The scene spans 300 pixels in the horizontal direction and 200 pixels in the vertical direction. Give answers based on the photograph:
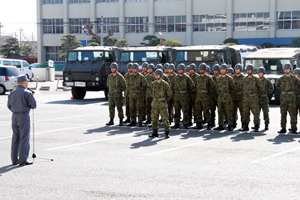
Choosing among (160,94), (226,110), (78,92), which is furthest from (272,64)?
(160,94)

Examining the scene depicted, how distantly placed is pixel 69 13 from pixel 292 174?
64.8 meters

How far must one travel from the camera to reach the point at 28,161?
851 cm

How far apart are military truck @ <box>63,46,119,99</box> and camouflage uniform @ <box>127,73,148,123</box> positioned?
330 inches

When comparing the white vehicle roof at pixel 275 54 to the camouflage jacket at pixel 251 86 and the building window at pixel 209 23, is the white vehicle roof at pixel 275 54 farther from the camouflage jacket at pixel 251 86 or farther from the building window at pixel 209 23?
the building window at pixel 209 23

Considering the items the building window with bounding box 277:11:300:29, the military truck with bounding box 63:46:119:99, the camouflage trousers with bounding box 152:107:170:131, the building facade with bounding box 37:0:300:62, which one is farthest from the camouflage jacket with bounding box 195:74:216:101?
the building window with bounding box 277:11:300:29

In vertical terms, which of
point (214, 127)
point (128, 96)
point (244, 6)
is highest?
point (244, 6)

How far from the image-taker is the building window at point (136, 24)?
64688 millimetres

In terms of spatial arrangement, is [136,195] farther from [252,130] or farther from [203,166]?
[252,130]

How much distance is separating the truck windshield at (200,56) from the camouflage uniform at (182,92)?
26.4 ft

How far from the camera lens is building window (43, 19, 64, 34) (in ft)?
230

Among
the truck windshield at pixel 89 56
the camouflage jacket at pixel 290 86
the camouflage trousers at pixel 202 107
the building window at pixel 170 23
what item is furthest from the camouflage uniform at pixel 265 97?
the building window at pixel 170 23

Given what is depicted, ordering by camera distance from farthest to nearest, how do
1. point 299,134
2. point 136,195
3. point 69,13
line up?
point 69,13 → point 299,134 → point 136,195

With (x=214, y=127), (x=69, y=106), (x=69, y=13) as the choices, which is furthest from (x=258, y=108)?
(x=69, y=13)

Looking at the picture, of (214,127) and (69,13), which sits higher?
(69,13)
